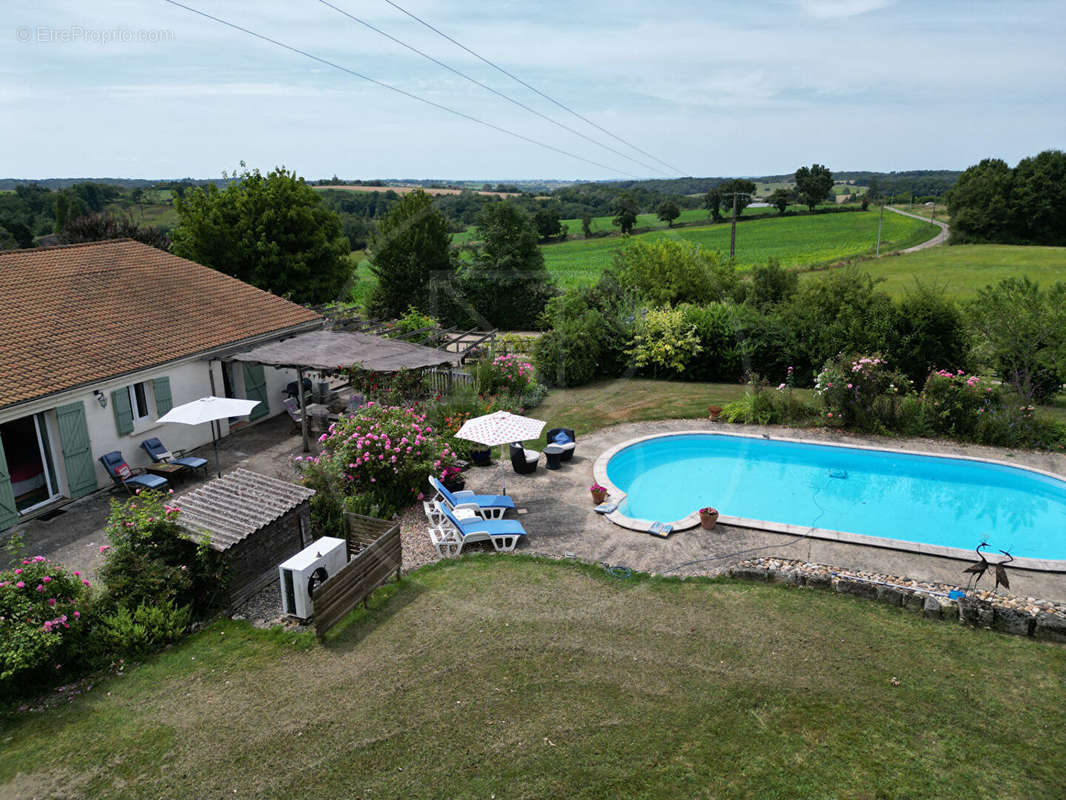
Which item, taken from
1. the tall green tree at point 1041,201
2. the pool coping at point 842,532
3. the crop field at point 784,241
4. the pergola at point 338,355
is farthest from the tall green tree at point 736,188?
the pergola at point 338,355

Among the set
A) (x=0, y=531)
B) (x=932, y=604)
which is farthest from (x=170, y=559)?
(x=932, y=604)

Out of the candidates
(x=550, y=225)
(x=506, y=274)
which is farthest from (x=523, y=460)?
(x=550, y=225)

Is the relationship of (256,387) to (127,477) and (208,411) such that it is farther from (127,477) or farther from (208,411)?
(127,477)

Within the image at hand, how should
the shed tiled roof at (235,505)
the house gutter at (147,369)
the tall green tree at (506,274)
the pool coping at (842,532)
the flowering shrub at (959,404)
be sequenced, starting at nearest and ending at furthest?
1. the shed tiled roof at (235,505)
2. the pool coping at (842,532)
3. the house gutter at (147,369)
4. the flowering shrub at (959,404)
5. the tall green tree at (506,274)

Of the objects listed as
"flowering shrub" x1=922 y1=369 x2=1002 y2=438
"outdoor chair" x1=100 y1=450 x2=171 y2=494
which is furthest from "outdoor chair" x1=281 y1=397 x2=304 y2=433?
"flowering shrub" x1=922 y1=369 x2=1002 y2=438

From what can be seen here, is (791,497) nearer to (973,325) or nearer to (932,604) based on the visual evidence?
(932,604)

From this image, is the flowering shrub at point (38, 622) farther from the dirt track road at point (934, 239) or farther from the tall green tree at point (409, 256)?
the dirt track road at point (934, 239)

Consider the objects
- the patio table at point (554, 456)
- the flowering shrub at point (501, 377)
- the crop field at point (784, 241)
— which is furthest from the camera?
the crop field at point (784, 241)
